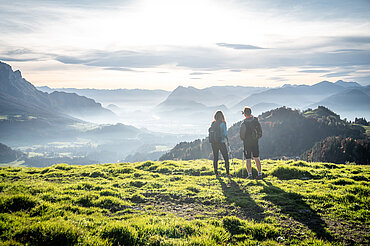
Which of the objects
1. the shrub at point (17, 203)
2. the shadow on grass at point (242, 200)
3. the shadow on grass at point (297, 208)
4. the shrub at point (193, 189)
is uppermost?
the shrub at point (17, 203)

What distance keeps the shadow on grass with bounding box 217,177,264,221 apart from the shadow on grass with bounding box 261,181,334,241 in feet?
3.14

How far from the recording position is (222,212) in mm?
9867

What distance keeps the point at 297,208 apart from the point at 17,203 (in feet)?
38.6

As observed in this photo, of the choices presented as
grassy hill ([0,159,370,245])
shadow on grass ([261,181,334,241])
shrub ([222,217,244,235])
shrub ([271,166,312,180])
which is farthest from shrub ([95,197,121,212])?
shrub ([271,166,312,180])

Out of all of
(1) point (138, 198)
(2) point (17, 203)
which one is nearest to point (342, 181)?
(1) point (138, 198)

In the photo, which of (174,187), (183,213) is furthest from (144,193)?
(183,213)

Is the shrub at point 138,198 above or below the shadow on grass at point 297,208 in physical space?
below

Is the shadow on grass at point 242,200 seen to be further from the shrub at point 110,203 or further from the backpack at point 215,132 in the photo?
the shrub at point 110,203

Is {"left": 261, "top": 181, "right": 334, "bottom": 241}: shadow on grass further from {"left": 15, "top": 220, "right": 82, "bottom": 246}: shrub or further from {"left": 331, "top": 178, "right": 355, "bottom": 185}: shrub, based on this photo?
{"left": 15, "top": 220, "right": 82, "bottom": 246}: shrub

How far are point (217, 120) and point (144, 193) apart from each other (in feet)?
23.0

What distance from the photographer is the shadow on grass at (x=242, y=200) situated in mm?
9508

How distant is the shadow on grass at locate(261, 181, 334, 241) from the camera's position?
792cm

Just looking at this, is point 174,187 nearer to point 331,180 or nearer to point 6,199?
point 6,199

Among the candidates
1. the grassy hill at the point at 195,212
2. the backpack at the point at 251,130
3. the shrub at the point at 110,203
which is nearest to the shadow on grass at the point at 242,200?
the grassy hill at the point at 195,212
